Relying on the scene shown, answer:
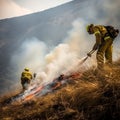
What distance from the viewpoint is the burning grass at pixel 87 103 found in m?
4.86

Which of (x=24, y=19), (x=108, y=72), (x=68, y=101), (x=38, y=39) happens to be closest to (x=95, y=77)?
(x=108, y=72)

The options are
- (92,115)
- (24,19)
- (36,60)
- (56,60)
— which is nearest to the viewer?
(92,115)

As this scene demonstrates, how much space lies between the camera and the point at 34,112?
5.86m

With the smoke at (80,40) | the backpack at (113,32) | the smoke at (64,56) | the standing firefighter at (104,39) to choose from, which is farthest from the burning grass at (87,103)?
the smoke at (80,40)

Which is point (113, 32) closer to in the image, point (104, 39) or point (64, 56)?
point (104, 39)

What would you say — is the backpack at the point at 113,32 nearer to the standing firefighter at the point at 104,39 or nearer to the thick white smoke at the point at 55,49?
the standing firefighter at the point at 104,39

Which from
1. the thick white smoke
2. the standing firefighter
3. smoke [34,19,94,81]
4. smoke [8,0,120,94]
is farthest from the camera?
smoke [8,0,120,94]

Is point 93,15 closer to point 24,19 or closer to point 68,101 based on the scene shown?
point 24,19

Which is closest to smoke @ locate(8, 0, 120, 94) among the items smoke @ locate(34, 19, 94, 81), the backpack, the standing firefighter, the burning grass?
smoke @ locate(34, 19, 94, 81)

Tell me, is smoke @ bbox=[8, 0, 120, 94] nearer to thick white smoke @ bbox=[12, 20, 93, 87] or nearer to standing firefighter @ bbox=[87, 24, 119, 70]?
thick white smoke @ bbox=[12, 20, 93, 87]

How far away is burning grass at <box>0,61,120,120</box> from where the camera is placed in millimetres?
4859

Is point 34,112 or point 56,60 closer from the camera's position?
point 34,112

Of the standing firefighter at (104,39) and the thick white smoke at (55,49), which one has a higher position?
the thick white smoke at (55,49)

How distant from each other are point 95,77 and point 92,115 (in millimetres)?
1306
